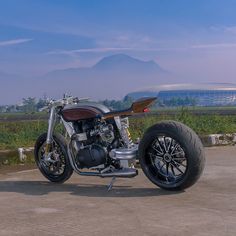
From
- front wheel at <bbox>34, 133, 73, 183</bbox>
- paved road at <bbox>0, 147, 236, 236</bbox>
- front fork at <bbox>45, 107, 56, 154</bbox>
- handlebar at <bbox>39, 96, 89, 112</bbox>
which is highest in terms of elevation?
handlebar at <bbox>39, 96, 89, 112</bbox>

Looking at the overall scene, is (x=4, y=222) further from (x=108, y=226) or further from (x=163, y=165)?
(x=163, y=165)

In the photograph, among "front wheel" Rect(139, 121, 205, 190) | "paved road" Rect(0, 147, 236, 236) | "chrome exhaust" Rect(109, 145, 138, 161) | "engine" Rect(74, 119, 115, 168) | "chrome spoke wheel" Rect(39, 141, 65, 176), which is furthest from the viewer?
"chrome spoke wheel" Rect(39, 141, 65, 176)

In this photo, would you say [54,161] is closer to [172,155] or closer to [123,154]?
[123,154]

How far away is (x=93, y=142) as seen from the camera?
265 inches

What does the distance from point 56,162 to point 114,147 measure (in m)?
1.06

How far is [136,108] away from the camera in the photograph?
6.31 m

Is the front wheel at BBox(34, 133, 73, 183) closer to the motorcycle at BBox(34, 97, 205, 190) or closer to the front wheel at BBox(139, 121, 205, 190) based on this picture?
the motorcycle at BBox(34, 97, 205, 190)

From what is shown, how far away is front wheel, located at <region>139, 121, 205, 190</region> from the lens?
600cm

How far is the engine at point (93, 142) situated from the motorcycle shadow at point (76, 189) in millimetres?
330

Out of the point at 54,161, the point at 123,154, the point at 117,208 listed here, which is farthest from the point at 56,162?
the point at 117,208

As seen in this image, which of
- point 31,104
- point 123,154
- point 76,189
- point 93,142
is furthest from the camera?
point 31,104

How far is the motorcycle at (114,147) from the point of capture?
6.08m

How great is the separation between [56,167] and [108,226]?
284 centimetres

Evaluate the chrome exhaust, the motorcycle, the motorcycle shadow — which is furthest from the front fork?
the chrome exhaust
